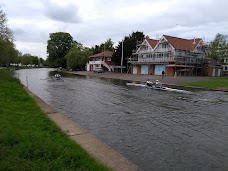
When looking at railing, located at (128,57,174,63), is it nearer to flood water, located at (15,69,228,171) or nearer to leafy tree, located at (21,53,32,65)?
flood water, located at (15,69,228,171)

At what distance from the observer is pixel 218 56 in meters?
63.1

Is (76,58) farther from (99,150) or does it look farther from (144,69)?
(99,150)

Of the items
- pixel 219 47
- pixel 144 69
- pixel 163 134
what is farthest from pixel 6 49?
pixel 219 47

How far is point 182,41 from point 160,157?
203 feet

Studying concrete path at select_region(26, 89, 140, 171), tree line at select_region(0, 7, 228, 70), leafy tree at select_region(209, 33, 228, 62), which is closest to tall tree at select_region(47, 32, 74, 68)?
tree line at select_region(0, 7, 228, 70)

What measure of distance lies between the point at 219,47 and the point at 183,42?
31.8ft

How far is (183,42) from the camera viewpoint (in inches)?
2566

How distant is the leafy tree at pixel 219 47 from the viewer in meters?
62.4

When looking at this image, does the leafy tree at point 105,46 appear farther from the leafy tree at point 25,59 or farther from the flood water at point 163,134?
the flood water at point 163,134

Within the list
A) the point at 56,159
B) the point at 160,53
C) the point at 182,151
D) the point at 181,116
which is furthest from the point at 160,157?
the point at 160,53

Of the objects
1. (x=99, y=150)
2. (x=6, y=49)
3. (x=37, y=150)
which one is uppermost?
(x=6, y=49)

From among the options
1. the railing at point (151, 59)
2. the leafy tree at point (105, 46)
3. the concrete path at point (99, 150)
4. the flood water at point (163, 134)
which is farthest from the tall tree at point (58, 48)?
the concrete path at point (99, 150)

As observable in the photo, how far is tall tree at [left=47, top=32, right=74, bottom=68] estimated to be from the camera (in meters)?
116

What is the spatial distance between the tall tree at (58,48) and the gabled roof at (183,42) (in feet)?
218
